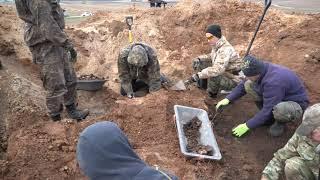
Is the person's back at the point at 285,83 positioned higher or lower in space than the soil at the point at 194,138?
higher

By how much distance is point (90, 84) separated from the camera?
7.05 m

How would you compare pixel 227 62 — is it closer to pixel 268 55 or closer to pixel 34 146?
pixel 268 55

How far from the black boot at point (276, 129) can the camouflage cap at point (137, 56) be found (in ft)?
7.04

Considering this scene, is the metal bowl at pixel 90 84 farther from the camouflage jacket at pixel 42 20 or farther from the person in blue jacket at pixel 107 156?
the person in blue jacket at pixel 107 156

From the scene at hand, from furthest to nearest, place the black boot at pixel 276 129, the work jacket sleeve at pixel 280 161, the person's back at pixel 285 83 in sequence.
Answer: the black boot at pixel 276 129, the person's back at pixel 285 83, the work jacket sleeve at pixel 280 161

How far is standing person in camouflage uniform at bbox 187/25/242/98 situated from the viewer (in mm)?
6020

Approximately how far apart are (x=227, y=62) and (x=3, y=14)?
4875 millimetres

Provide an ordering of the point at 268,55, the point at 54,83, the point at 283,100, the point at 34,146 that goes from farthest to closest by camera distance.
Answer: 1. the point at 268,55
2. the point at 54,83
3. the point at 283,100
4. the point at 34,146

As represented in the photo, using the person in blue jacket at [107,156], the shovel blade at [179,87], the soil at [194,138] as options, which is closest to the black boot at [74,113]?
the shovel blade at [179,87]

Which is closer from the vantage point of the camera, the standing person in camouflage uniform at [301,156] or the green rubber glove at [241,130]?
the standing person in camouflage uniform at [301,156]

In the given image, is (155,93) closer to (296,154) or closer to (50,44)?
(50,44)

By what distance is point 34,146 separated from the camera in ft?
14.9

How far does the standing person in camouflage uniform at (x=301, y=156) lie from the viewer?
135 inches

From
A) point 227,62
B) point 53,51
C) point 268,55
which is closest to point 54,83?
point 53,51
